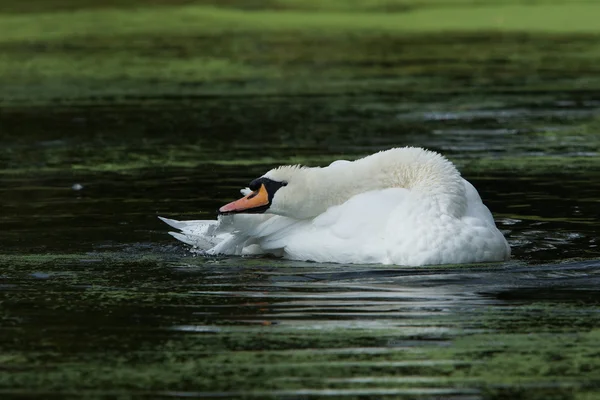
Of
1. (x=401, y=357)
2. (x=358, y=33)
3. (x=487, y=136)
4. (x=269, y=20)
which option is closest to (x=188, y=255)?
(x=401, y=357)

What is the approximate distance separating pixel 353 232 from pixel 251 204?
719 millimetres

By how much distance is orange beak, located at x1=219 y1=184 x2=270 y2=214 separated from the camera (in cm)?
852

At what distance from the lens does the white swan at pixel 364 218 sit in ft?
26.1

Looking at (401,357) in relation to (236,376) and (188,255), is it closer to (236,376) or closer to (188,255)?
(236,376)

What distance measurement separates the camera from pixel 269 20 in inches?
1053

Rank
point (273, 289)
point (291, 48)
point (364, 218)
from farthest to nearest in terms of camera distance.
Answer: point (291, 48) → point (364, 218) → point (273, 289)

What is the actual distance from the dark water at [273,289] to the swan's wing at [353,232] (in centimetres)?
11

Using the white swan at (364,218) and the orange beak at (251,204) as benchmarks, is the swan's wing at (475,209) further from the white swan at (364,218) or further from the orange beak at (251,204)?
the orange beak at (251,204)

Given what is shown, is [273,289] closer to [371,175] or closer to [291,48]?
[371,175]

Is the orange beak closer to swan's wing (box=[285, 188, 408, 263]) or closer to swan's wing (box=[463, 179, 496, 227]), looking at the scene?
swan's wing (box=[285, 188, 408, 263])

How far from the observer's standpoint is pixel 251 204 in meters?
8.55

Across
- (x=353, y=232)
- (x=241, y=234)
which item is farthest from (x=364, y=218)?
(x=241, y=234)

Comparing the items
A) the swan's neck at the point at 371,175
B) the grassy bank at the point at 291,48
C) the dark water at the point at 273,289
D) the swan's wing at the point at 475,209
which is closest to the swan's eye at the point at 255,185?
the swan's neck at the point at 371,175

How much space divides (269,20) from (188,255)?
60.1 ft
